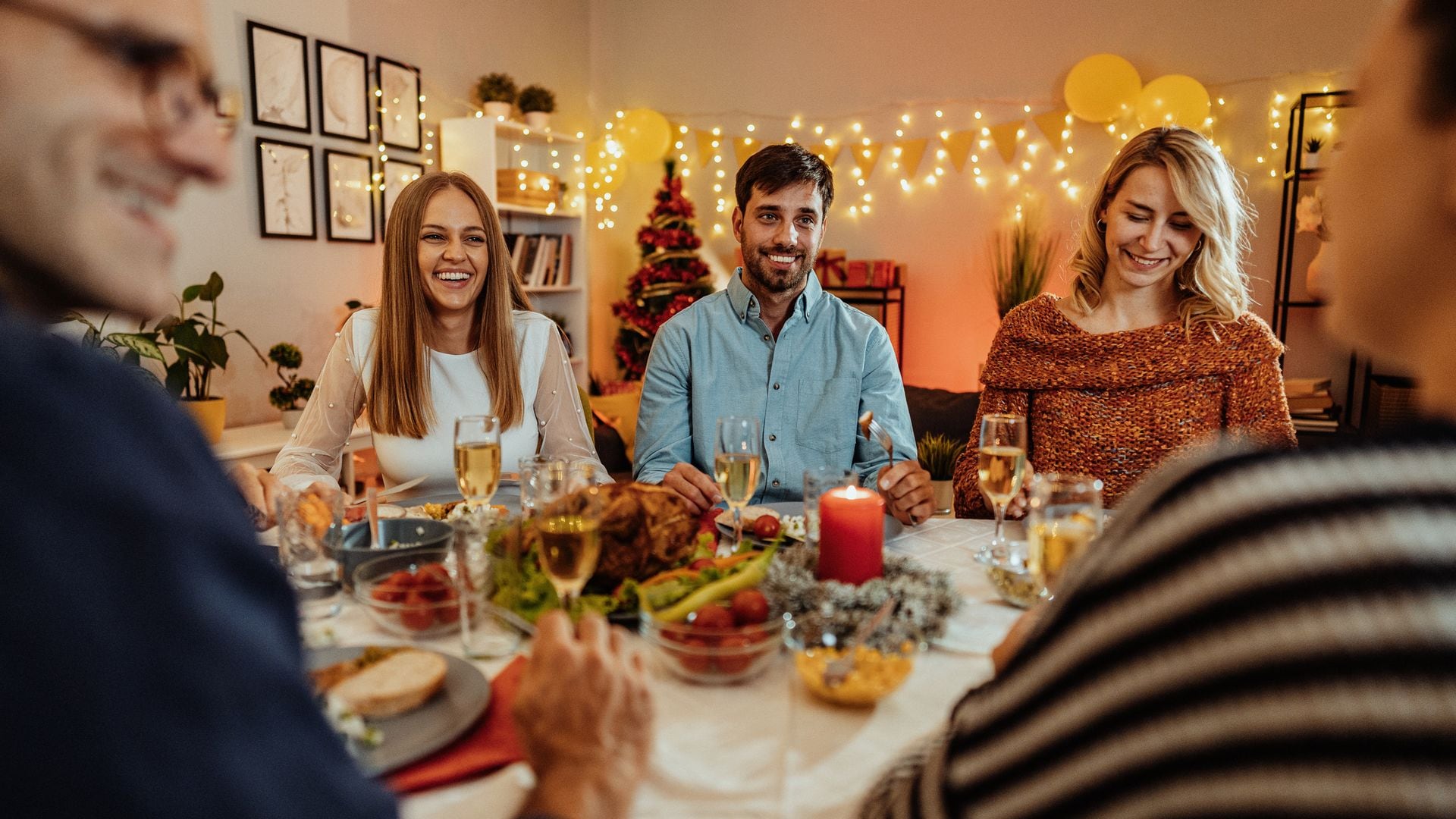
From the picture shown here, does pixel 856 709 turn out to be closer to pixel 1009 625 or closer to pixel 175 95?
pixel 1009 625

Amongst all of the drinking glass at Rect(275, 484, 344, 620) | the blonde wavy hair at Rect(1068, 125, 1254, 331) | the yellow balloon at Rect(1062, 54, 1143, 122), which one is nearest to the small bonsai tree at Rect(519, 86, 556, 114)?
the yellow balloon at Rect(1062, 54, 1143, 122)

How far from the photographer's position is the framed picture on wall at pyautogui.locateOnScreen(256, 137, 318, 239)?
3625 mm

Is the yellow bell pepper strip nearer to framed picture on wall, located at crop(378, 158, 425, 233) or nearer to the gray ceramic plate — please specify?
the gray ceramic plate

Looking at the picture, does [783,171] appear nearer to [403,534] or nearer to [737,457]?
[737,457]

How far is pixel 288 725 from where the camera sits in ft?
1.71

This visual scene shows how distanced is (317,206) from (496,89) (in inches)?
49.8

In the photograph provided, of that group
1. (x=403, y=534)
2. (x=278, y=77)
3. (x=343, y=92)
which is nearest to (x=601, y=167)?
(x=343, y=92)

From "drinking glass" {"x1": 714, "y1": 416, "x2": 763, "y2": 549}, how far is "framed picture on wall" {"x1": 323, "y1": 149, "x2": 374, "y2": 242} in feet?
10.1

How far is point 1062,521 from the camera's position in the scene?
119 cm

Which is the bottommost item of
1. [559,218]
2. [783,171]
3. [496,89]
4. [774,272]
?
[774,272]

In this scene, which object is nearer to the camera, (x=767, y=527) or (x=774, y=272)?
(x=767, y=527)

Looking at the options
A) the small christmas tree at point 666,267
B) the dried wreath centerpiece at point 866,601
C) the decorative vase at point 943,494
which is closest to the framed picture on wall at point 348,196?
the small christmas tree at point 666,267

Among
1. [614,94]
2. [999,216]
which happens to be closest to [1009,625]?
[999,216]

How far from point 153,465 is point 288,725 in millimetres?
165
